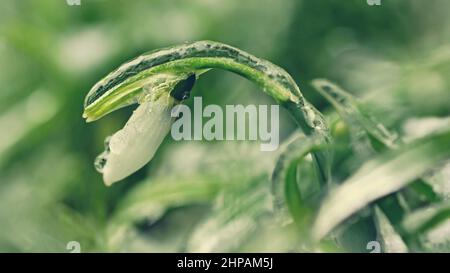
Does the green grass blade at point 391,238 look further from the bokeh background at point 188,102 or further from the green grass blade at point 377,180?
the bokeh background at point 188,102

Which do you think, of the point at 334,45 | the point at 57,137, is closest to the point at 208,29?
the point at 334,45

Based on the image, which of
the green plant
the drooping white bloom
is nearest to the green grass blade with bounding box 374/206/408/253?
the green plant

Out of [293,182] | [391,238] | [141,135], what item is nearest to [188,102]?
[141,135]

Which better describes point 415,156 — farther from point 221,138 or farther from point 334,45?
point 221,138

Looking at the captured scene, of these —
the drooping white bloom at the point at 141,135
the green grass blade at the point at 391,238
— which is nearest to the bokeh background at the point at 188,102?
the drooping white bloom at the point at 141,135

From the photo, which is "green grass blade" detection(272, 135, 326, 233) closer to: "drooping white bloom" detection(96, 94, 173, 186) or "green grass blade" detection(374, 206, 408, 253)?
"green grass blade" detection(374, 206, 408, 253)
